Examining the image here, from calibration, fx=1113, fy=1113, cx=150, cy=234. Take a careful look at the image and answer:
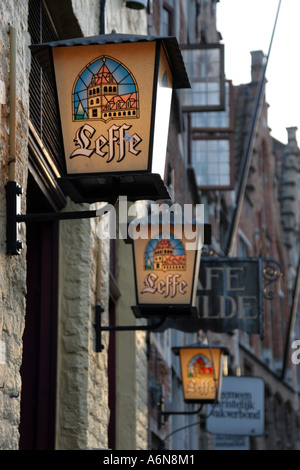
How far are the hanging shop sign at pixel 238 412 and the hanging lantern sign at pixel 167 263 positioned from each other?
1036cm

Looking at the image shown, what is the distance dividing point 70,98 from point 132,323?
21.3ft

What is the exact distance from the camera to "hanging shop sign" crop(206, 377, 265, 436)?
→ 18.4m

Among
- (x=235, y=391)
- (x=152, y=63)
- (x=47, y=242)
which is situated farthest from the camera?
(x=235, y=391)

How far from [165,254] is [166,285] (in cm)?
23

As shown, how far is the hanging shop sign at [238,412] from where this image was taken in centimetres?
1838

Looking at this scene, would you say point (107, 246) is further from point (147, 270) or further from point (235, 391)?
point (235, 391)

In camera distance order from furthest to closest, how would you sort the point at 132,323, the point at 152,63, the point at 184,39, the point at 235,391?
1. the point at 184,39
2. the point at 235,391
3. the point at 132,323
4. the point at 152,63

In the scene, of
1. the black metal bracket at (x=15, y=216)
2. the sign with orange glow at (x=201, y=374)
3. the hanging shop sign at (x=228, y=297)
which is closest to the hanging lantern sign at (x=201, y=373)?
the sign with orange glow at (x=201, y=374)

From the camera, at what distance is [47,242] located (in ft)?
26.7

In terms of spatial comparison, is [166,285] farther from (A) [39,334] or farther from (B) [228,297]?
(B) [228,297]

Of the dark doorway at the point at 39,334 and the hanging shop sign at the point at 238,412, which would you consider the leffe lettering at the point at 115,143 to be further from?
the hanging shop sign at the point at 238,412

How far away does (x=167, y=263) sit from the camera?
8.28 m

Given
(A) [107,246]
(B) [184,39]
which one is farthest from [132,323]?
(B) [184,39]

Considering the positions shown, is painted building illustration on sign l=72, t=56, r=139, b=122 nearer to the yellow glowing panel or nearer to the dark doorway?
the dark doorway
